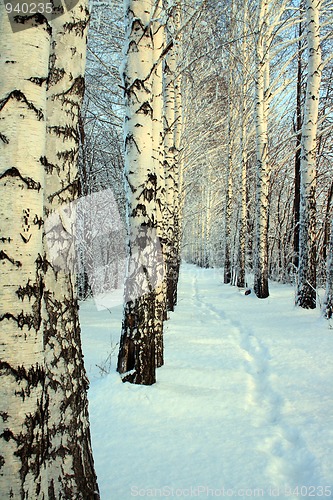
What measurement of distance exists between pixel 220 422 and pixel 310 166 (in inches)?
238

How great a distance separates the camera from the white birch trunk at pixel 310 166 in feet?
23.6

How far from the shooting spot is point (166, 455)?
218cm

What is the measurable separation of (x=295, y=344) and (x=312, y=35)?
6197 millimetres

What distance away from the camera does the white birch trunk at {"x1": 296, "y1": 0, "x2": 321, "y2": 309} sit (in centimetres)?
718

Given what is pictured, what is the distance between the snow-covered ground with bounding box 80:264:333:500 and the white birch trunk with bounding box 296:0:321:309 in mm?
2369

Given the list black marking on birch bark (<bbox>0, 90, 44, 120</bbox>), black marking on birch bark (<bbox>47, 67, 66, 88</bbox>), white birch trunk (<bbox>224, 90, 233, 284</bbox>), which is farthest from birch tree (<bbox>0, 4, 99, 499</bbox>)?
white birch trunk (<bbox>224, 90, 233, 284</bbox>)

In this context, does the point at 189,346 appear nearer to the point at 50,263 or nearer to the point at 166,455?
the point at 166,455

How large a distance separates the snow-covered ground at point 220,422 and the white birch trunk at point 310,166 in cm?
237

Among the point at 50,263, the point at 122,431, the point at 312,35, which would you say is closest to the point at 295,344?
the point at 122,431

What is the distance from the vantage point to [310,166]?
725cm

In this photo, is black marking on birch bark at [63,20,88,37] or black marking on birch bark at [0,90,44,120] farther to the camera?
black marking on birch bark at [63,20,88,37]

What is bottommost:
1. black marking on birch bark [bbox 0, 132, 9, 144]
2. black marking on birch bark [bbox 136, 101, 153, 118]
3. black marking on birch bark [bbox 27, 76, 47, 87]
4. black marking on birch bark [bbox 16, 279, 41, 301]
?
black marking on birch bark [bbox 16, 279, 41, 301]

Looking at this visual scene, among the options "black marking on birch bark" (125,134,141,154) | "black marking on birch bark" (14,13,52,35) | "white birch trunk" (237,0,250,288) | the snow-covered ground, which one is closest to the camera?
"black marking on birch bark" (14,13,52,35)

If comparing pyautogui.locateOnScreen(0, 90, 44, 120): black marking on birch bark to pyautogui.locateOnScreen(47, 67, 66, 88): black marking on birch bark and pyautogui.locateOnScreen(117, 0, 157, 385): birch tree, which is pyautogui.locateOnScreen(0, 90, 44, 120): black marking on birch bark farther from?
pyautogui.locateOnScreen(117, 0, 157, 385): birch tree
